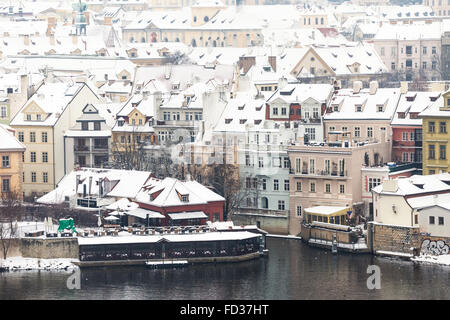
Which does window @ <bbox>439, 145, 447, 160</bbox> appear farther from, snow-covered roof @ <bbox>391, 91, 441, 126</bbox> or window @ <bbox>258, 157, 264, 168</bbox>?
window @ <bbox>258, 157, 264, 168</bbox>

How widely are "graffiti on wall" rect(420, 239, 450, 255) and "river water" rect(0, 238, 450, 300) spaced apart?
147 centimetres

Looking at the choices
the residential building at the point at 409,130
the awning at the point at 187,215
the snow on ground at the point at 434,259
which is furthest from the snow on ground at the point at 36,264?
the residential building at the point at 409,130

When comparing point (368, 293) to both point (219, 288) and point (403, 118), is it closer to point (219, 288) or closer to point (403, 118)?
point (219, 288)

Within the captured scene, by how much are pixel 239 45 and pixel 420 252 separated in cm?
10250

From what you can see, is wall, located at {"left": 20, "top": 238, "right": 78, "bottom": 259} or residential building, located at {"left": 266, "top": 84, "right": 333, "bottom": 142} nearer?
wall, located at {"left": 20, "top": 238, "right": 78, "bottom": 259}

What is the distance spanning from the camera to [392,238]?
7950 centimetres

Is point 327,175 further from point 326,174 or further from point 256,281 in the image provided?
point 256,281

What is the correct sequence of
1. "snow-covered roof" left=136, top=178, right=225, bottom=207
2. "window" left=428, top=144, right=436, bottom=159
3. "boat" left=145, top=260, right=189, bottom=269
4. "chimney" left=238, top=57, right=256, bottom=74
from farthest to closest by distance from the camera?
"chimney" left=238, top=57, right=256, bottom=74, "window" left=428, top=144, right=436, bottom=159, "snow-covered roof" left=136, top=178, right=225, bottom=207, "boat" left=145, top=260, right=189, bottom=269

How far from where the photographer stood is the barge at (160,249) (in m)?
77.5

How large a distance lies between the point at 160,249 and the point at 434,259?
1426 centimetres

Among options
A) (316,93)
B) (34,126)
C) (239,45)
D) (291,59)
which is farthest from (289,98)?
(239,45)

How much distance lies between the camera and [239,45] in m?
179

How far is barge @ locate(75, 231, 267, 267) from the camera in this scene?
77500 millimetres

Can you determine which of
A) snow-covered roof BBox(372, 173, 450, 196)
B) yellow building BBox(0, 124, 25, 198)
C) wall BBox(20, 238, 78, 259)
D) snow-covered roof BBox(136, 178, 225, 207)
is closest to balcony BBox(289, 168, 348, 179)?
snow-covered roof BBox(372, 173, 450, 196)
